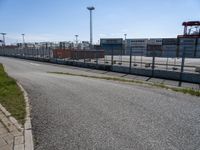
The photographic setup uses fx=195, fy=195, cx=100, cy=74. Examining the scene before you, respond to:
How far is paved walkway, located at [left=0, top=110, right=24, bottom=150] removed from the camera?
3240mm

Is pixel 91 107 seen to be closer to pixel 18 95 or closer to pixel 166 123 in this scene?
pixel 166 123

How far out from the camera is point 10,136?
358 cm

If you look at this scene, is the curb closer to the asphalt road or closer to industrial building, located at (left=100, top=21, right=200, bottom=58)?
the asphalt road

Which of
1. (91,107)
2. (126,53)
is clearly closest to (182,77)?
(126,53)

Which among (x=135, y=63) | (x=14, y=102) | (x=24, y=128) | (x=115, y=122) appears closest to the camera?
(x=24, y=128)

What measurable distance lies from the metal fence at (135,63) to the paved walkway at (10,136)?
462 inches

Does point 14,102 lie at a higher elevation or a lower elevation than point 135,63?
lower

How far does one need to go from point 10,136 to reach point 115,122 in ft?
7.04

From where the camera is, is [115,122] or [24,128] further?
[115,122]

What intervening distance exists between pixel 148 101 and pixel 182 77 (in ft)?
29.5

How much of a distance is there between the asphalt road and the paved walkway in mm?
291

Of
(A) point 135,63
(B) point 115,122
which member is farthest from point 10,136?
(A) point 135,63

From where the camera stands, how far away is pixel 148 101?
6105 mm

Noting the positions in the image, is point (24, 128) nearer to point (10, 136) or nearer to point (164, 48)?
point (10, 136)
